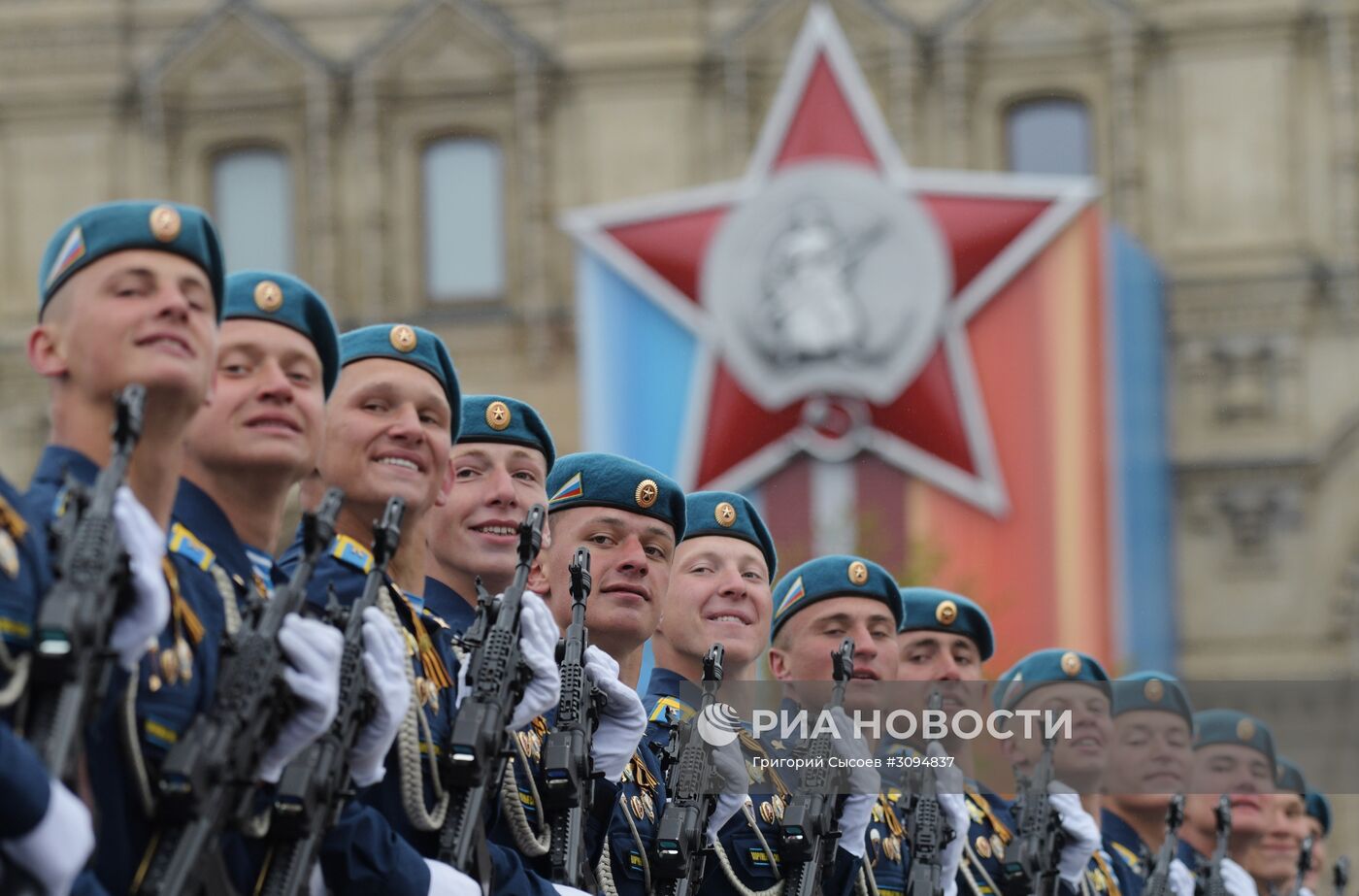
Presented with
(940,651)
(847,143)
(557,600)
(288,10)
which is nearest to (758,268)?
(847,143)

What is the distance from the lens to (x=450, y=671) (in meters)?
5.66

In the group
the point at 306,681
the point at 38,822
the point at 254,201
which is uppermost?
the point at 254,201

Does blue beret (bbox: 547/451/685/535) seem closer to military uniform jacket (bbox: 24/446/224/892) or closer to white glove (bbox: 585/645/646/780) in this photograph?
white glove (bbox: 585/645/646/780)

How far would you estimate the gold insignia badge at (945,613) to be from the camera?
8.45m

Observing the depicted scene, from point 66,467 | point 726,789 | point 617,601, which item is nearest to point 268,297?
point 66,467

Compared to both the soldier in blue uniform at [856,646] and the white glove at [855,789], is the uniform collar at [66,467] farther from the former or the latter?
the soldier in blue uniform at [856,646]

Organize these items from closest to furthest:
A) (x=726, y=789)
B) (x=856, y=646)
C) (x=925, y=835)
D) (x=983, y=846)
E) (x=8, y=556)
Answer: (x=8, y=556), (x=726, y=789), (x=925, y=835), (x=856, y=646), (x=983, y=846)

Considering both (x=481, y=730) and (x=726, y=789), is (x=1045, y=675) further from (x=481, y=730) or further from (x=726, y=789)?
(x=481, y=730)

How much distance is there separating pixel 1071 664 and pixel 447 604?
3.19 m

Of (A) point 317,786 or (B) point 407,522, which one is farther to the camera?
(B) point 407,522

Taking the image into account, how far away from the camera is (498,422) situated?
6.38m

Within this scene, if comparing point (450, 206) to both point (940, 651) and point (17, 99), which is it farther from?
point (940, 651)

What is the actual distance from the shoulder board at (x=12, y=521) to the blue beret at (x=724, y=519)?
3.10 meters

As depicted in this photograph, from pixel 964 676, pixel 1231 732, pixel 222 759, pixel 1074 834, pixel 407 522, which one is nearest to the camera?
pixel 222 759
